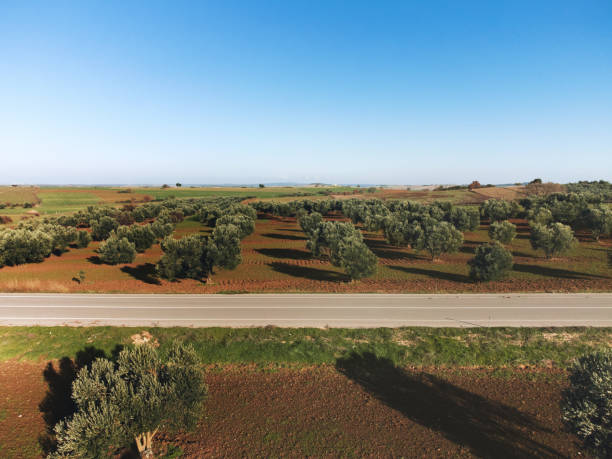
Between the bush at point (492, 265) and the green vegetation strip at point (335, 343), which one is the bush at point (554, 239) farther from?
the green vegetation strip at point (335, 343)

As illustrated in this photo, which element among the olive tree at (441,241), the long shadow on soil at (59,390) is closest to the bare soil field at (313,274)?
the olive tree at (441,241)

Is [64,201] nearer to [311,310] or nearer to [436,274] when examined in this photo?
[311,310]

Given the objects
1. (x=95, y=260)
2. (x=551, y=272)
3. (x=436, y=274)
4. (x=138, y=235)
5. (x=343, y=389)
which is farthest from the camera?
(x=138, y=235)

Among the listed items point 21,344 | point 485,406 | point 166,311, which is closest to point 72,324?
point 21,344

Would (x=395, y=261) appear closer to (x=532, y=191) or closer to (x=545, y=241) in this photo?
(x=545, y=241)

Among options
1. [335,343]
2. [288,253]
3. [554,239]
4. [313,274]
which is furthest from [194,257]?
[554,239]

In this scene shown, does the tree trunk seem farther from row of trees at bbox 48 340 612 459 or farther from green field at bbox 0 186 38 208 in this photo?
green field at bbox 0 186 38 208
